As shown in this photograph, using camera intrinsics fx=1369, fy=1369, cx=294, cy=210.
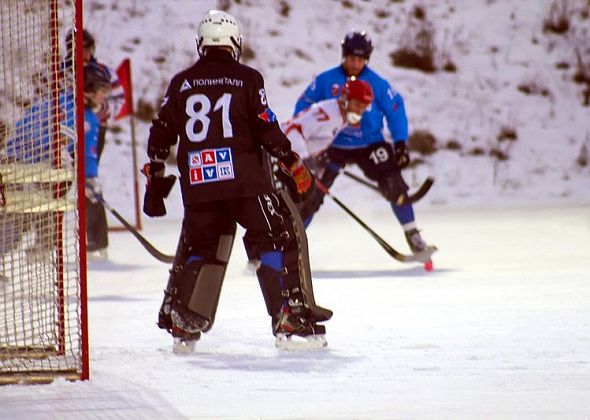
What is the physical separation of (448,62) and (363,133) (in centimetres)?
719

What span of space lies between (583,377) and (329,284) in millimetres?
2989

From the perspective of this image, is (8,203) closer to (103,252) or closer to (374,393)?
(374,393)

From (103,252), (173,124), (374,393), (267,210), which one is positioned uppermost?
(173,124)

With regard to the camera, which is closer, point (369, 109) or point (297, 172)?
point (297, 172)

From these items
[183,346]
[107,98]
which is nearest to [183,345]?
[183,346]

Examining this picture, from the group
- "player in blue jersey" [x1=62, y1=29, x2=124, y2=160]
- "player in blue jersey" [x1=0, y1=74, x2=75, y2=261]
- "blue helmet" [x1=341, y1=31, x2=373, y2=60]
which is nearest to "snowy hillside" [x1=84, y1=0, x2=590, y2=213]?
"player in blue jersey" [x1=62, y1=29, x2=124, y2=160]

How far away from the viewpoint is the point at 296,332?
5.11m

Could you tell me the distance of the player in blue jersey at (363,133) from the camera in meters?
8.06

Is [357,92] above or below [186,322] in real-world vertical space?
above

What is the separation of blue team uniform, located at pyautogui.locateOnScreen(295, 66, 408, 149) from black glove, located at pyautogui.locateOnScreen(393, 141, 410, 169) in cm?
11

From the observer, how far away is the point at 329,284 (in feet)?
24.0

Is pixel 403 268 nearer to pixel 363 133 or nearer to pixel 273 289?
pixel 363 133

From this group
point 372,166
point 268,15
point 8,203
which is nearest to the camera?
point 8,203

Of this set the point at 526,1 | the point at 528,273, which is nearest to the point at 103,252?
the point at 528,273
